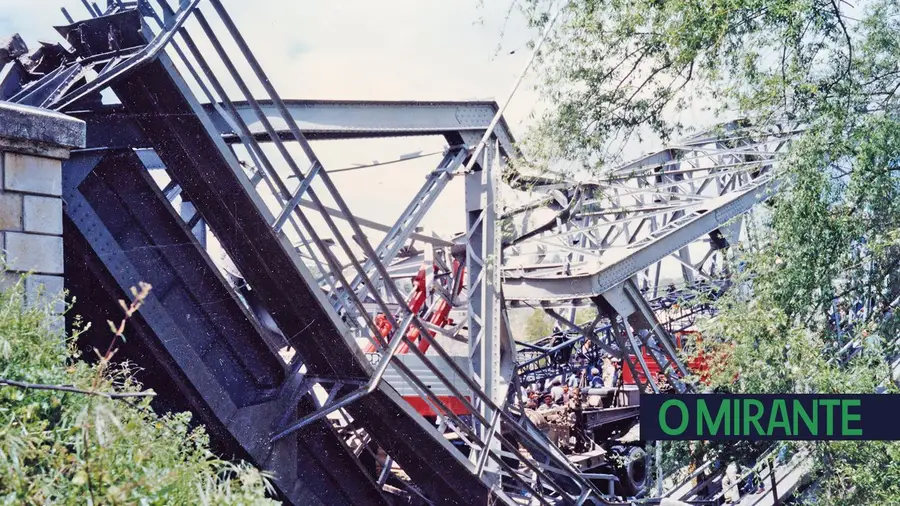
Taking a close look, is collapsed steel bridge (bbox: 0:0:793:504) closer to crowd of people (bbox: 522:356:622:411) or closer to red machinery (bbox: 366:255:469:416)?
red machinery (bbox: 366:255:469:416)

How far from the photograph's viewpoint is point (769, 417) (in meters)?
7.62

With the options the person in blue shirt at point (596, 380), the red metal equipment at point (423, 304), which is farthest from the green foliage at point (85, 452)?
the person in blue shirt at point (596, 380)

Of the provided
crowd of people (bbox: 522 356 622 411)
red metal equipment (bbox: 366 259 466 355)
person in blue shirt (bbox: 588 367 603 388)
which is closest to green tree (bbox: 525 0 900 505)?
red metal equipment (bbox: 366 259 466 355)

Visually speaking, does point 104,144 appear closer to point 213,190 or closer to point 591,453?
point 213,190

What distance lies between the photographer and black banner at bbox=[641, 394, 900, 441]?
7.20 m

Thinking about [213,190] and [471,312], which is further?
[471,312]

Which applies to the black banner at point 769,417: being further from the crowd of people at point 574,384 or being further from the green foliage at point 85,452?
the crowd of people at point 574,384

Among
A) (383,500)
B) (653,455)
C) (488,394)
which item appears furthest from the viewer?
(653,455)

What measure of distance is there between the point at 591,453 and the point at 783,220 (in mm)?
7102

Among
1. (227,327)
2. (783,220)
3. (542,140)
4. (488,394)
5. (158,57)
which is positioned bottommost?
(227,327)

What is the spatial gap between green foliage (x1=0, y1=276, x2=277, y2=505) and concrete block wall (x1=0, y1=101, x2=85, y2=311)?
1.36 meters

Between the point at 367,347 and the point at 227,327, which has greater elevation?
the point at 367,347

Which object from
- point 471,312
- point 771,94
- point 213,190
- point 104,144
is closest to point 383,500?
point 471,312

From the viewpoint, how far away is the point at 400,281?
1642 centimetres
